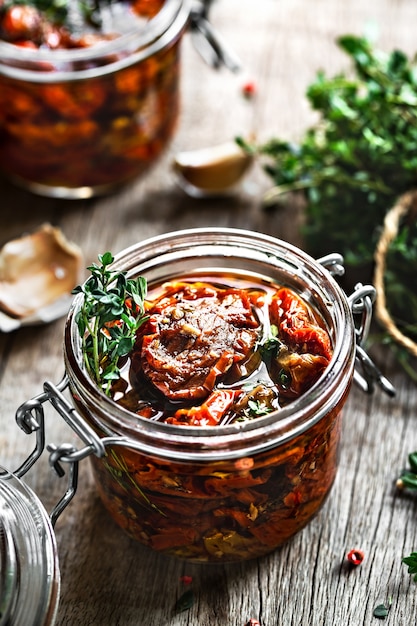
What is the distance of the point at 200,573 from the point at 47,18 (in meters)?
1.47

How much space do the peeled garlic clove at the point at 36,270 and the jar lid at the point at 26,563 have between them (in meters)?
0.76

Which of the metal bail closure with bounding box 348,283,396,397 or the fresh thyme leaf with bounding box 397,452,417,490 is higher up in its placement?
the metal bail closure with bounding box 348,283,396,397

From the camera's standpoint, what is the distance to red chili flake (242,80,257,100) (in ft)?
9.48

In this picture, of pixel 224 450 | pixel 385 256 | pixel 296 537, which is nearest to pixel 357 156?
pixel 385 256

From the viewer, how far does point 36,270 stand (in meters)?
2.42

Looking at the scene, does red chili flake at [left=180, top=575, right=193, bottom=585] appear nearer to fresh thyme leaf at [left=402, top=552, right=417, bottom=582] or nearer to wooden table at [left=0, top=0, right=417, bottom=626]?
wooden table at [left=0, top=0, right=417, bottom=626]

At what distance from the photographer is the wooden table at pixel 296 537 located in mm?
1818

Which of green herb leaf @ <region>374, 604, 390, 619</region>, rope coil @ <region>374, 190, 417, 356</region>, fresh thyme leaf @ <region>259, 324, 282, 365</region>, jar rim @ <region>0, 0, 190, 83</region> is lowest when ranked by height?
green herb leaf @ <region>374, 604, 390, 619</region>

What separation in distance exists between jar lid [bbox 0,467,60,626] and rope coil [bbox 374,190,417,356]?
0.91m

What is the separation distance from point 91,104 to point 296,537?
3.95ft

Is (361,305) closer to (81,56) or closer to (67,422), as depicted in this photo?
(67,422)

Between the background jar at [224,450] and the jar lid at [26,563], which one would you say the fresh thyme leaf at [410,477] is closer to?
the background jar at [224,450]

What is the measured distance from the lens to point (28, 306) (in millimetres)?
2354

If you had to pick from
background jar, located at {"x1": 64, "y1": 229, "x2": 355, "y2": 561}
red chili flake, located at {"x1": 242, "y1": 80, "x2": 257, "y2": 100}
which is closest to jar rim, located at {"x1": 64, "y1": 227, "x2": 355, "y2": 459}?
background jar, located at {"x1": 64, "y1": 229, "x2": 355, "y2": 561}
